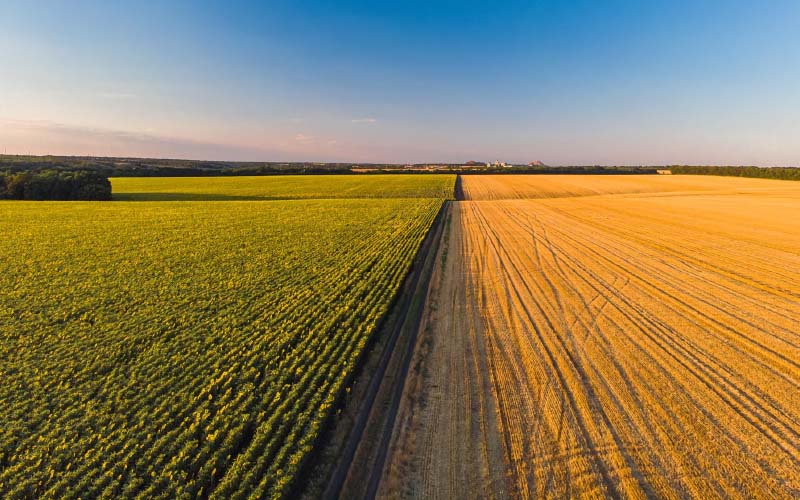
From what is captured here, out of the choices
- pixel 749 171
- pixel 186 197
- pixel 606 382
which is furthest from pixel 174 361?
pixel 749 171

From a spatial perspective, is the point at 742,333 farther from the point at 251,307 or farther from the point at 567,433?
the point at 251,307

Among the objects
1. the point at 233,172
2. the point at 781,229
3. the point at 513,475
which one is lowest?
the point at 513,475

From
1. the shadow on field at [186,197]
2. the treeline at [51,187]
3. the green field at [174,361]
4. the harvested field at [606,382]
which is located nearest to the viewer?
the green field at [174,361]

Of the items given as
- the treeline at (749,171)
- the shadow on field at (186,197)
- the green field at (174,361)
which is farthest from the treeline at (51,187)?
the treeline at (749,171)

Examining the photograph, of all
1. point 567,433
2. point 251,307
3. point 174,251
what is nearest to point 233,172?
point 174,251

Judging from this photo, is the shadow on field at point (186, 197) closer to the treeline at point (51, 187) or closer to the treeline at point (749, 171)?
the treeline at point (51, 187)

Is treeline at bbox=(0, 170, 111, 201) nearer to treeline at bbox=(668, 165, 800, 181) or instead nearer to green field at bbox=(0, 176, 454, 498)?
green field at bbox=(0, 176, 454, 498)
